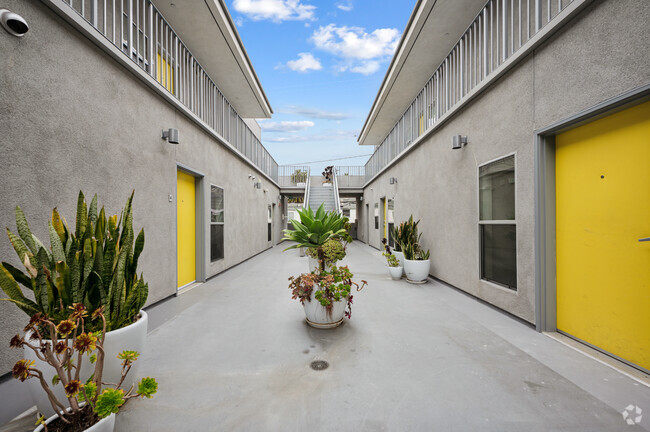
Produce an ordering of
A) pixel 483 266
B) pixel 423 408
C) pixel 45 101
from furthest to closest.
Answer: pixel 483 266 → pixel 45 101 → pixel 423 408

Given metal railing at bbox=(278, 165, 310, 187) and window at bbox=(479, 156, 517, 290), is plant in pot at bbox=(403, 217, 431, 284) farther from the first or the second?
metal railing at bbox=(278, 165, 310, 187)

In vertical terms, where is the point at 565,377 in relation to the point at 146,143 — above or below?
below

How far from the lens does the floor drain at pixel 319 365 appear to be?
2080 mm

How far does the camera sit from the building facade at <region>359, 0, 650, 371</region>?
2.04 meters

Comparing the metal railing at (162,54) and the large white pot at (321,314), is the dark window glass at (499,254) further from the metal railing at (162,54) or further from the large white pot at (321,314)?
the metal railing at (162,54)

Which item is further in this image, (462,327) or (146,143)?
(146,143)

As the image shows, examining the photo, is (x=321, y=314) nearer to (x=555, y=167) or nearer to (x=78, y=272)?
(x=78, y=272)

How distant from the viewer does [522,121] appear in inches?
117

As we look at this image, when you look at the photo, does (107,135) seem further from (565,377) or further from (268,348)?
(565,377)

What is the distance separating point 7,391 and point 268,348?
167 cm

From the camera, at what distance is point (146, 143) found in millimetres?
3439

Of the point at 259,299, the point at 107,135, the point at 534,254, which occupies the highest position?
the point at 107,135

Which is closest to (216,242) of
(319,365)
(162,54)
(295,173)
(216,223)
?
(216,223)

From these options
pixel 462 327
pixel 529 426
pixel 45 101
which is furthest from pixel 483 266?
pixel 45 101
